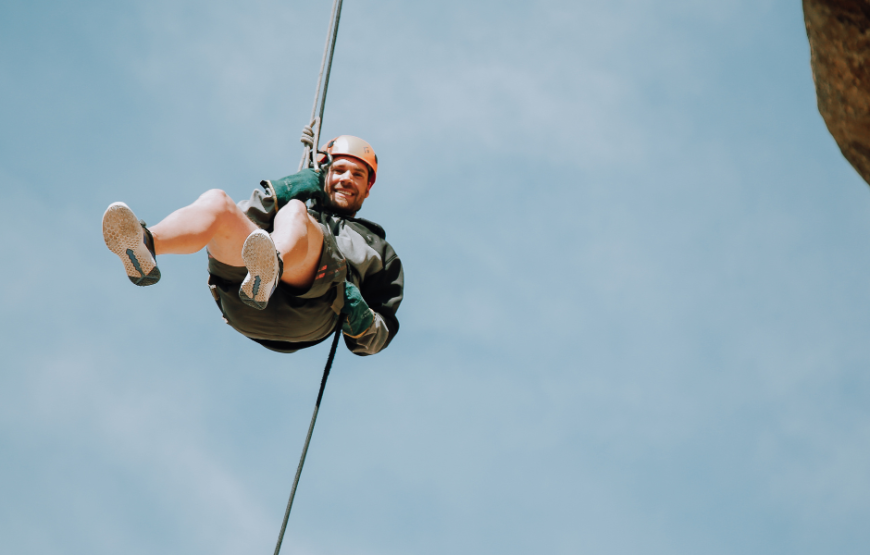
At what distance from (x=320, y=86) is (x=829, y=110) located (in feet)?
9.71

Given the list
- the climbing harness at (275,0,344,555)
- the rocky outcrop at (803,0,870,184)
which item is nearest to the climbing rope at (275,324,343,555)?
the climbing harness at (275,0,344,555)

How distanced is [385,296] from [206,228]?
4.55 feet

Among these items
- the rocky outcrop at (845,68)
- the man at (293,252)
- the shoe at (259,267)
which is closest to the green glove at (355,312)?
the man at (293,252)

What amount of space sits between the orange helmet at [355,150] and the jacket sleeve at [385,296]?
51 cm

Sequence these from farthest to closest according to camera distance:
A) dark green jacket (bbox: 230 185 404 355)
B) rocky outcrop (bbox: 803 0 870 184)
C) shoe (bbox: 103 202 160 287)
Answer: dark green jacket (bbox: 230 185 404 355) < shoe (bbox: 103 202 160 287) < rocky outcrop (bbox: 803 0 870 184)

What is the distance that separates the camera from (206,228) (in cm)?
373

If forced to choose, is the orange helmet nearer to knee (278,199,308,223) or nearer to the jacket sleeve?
the jacket sleeve

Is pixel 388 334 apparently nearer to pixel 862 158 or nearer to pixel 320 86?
pixel 320 86

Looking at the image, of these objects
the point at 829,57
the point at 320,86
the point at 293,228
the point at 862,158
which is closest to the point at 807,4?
the point at 829,57

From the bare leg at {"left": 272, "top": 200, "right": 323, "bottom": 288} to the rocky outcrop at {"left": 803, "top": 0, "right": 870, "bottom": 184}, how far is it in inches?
84.7

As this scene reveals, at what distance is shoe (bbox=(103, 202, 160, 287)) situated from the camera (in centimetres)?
340

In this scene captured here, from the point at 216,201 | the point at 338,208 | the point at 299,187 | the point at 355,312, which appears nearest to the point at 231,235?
the point at 216,201

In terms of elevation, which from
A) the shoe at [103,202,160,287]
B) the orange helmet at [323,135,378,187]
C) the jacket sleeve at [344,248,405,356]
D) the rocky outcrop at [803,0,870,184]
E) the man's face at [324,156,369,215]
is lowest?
the shoe at [103,202,160,287]

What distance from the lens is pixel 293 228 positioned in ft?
13.2
